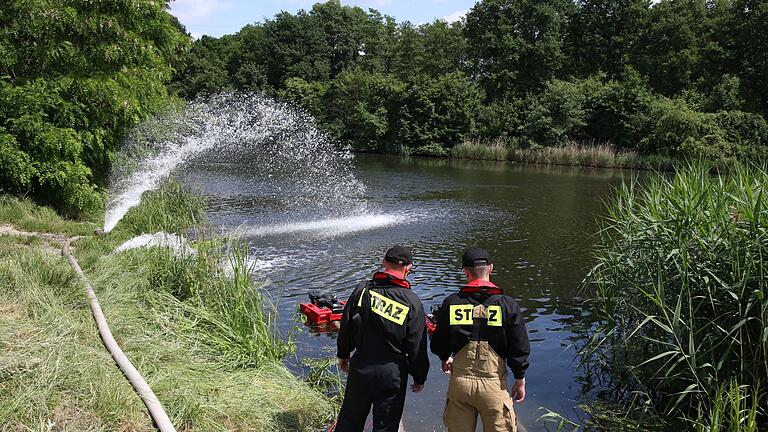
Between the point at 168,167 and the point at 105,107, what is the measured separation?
588 centimetres

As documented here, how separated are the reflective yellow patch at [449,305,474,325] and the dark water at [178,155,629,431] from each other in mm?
2420

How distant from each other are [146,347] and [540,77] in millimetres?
58410

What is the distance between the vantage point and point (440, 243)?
16219mm

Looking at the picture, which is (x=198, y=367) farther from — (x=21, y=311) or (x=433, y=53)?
(x=433, y=53)

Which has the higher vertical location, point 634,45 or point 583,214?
point 634,45

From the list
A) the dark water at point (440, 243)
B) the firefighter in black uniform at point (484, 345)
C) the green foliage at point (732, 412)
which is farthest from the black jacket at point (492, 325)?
the dark water at point (440, 243)

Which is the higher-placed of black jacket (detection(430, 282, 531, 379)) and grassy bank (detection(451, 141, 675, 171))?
black jacket (detection(430, 282, 531, 379))

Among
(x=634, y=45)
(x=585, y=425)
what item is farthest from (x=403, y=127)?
(x=585, y=425)

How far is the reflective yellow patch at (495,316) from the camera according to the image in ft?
14.1

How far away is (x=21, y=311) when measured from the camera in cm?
604

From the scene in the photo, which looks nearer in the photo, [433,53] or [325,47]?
[433,53]

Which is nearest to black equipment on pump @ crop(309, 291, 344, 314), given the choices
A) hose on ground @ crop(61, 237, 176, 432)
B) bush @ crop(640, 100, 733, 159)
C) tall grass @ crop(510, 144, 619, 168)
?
hose on ground @ crop(61, 237, 176, 432)

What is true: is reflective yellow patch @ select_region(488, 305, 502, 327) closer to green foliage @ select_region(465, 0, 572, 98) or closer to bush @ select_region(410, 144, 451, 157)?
bush @ select_region(410, 144, 451, 157)

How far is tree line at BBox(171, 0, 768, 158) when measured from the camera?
44.0 meters
